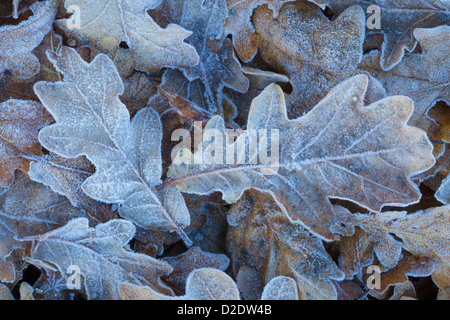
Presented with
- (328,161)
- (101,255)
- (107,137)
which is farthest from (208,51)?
(101,255)

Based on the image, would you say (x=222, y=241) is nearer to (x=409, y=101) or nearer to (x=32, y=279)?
(x=32, y=279)

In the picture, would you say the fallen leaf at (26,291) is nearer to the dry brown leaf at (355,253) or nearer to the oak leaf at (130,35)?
the oak leaf at (130,35)

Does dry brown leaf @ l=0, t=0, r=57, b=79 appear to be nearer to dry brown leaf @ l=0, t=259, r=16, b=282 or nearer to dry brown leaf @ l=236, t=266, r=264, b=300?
dry brown leaf @ l=0, t=259, r=16, b=282

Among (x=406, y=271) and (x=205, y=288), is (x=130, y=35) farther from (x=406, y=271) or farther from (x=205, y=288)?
(x=406, y=271)

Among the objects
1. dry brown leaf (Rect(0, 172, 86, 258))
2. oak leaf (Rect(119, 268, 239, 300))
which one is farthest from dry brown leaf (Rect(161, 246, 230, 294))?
dry brown leaf (Rect(0, 172, 86, 258))

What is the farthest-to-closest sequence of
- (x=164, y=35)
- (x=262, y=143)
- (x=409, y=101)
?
(x=164, y=35)
(x=262, y=143)
(x=409, y=101)

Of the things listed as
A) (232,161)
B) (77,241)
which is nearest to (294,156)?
(232,161)
